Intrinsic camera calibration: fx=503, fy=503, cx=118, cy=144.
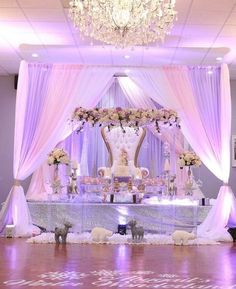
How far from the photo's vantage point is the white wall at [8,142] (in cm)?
1063

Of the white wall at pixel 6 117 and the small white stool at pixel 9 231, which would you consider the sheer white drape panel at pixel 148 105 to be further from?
the small white stool at pixel 9 231

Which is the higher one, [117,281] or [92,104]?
[92,104]

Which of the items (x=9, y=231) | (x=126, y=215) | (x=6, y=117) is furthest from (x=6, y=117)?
Answer: (x=126, y=215)

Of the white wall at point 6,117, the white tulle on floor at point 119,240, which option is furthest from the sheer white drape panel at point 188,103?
the white wall at point 6,117

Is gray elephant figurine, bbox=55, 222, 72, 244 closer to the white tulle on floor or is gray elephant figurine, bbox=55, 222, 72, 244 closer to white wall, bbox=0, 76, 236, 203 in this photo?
the white tulle on floor

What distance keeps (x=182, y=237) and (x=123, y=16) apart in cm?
317

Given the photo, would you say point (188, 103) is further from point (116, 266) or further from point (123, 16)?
point (116, 266)

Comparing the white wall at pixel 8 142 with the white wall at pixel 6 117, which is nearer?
the white wall at pixel 8 142

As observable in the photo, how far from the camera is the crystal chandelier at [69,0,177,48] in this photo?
18.7ft

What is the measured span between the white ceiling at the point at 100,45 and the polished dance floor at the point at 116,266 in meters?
3.14

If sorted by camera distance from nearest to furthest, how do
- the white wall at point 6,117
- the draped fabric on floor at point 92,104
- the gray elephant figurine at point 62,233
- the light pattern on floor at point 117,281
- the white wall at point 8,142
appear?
1. the light pattern on floor at point 117,281
2. the gray elephant figurine at point 62,233
3. the draped fabric on floor at point 92,104
4. the white wall at point 8,142
5. the white wall at point 6,117

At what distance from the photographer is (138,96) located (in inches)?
394

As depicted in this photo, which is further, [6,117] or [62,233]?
[6,117]

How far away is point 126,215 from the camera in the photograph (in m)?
7.88
